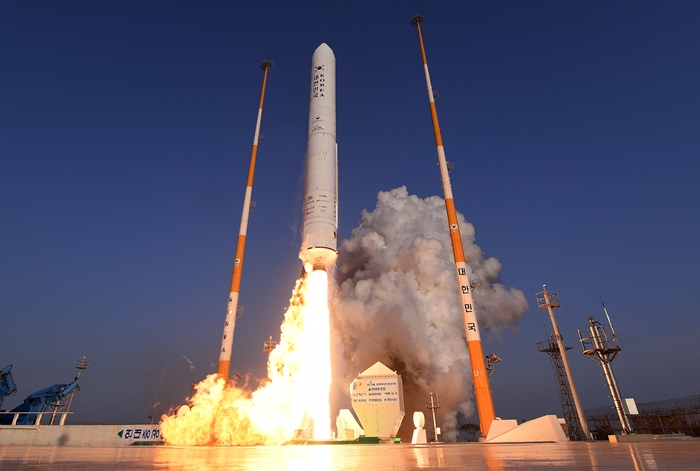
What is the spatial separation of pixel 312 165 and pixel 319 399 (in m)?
12.8

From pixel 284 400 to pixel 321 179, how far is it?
12002 mm

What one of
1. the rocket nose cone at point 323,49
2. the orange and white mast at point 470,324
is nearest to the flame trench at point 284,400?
the orange and white mast at point 470,324

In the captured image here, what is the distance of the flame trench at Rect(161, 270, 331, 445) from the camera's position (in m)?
18.8

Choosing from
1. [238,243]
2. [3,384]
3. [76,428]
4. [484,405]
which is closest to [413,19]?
[238,243]

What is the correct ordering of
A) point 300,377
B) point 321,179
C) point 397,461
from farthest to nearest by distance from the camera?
point 321,179 → point 300,377 → point 397,461

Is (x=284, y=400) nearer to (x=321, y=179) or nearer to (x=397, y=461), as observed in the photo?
(x=321, y=179)

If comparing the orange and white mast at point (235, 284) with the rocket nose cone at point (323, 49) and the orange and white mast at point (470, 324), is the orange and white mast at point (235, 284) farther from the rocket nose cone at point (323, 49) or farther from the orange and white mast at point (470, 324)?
the orange and white mast at point (470, 324)

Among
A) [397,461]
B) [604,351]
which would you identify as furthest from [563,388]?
[397,461]

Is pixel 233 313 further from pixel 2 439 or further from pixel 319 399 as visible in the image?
pixel 2 439

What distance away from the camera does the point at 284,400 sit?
20625 millimetres

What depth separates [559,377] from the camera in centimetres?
3284

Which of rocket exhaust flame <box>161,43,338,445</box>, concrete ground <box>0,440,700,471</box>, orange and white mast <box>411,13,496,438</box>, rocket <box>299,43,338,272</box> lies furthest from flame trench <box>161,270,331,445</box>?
concrete ground <box>0,440,700,471</box>

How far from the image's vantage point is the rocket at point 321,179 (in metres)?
21.5

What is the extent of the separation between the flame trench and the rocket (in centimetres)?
145
